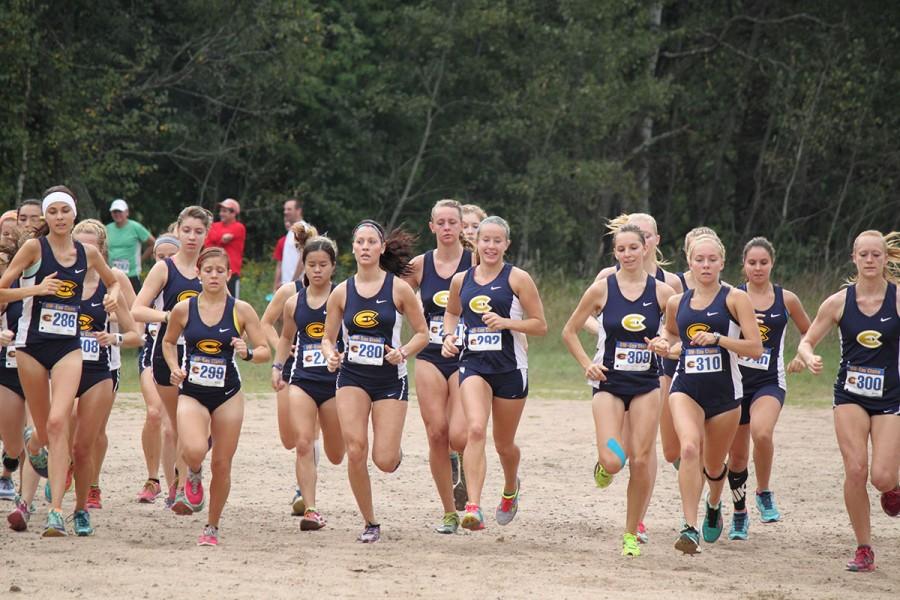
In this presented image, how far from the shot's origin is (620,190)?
29.0 metres

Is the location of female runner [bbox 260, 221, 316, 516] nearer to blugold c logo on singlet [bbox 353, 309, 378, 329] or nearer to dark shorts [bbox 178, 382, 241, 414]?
dark shorts [bbox 178, 382, 241, 414]

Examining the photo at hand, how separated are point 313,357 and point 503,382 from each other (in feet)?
4.03

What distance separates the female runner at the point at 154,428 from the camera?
33.1 ft

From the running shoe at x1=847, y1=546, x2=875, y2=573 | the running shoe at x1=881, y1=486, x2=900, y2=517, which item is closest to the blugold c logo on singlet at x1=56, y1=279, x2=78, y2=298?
the running shoe at x1=847, y1=546, x2=875, y2=573

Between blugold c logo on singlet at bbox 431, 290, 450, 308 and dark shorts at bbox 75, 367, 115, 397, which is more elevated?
blugold c logo on singlet at bbox 431, 290, 450, 308

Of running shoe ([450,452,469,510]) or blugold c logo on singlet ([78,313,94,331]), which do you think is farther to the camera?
running shoe ([450,452,469,510])

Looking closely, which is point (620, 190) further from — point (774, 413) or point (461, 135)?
point (774, 413)

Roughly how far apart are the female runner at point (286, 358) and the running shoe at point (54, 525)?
1.53 metres

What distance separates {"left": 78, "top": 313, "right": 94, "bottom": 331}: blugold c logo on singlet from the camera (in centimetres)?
915

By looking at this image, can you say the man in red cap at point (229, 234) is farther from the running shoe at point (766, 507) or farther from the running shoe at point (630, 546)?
the running shoe at point (630, 546)

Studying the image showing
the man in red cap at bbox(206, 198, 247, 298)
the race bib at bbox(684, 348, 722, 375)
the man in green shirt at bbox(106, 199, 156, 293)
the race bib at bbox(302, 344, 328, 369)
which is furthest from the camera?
the man in red cap at bbox(206, 198, 247, 298)

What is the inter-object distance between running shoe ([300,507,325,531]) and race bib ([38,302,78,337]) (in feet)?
6.19

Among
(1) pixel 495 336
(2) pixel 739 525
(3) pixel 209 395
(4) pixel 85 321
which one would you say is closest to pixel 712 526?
(2) pixel 739 525

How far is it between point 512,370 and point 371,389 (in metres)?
0.93
